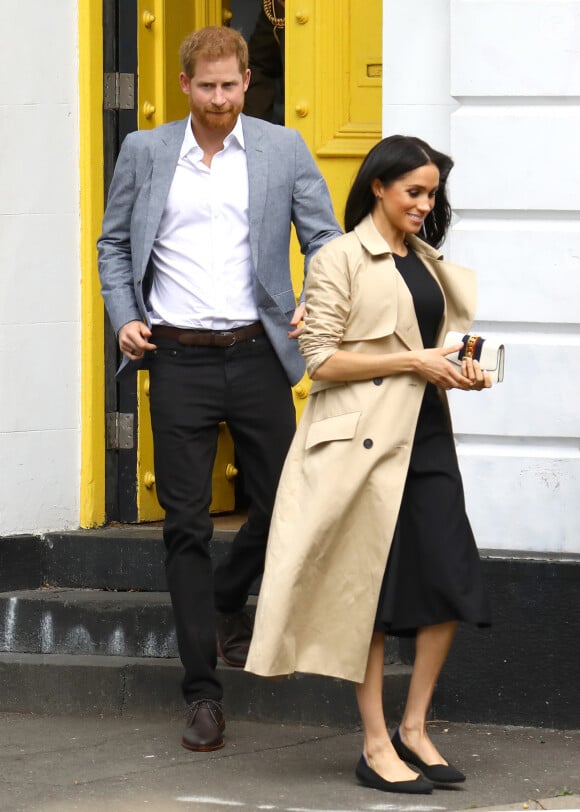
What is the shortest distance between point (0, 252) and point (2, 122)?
49cm

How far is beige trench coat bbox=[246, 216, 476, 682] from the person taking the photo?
15.6 feet

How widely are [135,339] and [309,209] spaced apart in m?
0.72

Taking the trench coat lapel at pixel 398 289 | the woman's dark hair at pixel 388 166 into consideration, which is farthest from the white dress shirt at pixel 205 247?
the trench coat lapel at pixel 398 289

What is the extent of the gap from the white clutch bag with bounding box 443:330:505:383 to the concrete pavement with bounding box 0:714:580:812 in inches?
47.4

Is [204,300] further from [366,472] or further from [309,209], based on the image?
[366,472]

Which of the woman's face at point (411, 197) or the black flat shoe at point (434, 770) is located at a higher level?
the woman's face at point (411, 197)

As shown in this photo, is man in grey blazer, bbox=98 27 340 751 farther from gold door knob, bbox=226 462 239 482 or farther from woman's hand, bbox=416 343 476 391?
gold door knob, bbox=226 462 239 482

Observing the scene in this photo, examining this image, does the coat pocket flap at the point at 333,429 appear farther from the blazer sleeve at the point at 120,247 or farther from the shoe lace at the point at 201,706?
the shoe lace at the point at 201,706

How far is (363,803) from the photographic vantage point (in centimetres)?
473

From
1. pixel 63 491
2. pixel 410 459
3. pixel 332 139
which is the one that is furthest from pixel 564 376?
pixel 63 491

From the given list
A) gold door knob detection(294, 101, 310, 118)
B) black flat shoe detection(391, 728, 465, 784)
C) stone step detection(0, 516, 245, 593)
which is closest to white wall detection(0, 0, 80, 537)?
stone step detection(0, 516, 245, 593)

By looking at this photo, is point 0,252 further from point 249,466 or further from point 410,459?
point 410,459

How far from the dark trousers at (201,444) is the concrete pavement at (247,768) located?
0.28 metres

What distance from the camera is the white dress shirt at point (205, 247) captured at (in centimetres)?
536
